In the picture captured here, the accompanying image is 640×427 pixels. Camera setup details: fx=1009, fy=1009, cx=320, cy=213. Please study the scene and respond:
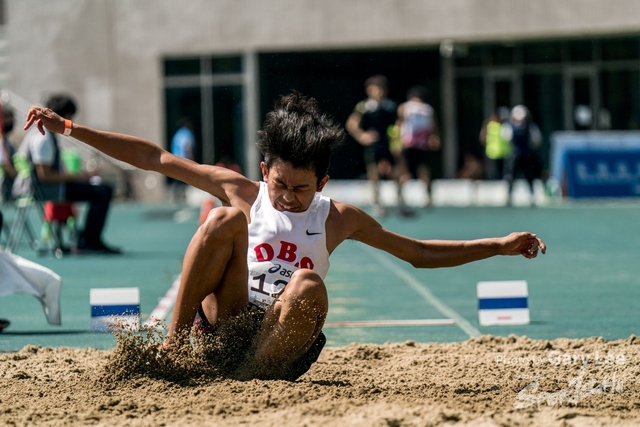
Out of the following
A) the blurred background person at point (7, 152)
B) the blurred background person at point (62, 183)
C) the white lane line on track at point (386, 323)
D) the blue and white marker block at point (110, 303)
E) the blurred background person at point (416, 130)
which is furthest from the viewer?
the blurred background person at point (416, 130)

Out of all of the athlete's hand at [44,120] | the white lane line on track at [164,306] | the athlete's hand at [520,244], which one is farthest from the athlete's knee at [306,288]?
the white lane line on track at [164,306]

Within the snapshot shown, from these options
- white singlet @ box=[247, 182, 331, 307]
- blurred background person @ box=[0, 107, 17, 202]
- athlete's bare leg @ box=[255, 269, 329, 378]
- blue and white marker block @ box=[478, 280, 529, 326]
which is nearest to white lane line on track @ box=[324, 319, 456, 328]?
blue and white marker block @ box=[478, 280, 529, 326]

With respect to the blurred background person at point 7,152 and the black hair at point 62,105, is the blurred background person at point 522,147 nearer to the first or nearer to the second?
the blurred background person at point 7,152

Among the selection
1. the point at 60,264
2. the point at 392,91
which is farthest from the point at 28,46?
the point at 60,264

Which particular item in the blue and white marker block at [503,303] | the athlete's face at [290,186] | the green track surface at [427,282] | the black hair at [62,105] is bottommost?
the green track surface at [427,282]

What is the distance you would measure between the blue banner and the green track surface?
3566mm

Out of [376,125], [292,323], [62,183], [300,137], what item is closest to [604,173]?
[376,125]

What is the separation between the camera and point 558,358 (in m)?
5.77

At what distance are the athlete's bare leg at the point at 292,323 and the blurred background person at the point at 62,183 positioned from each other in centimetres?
770

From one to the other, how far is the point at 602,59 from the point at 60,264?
2005 centimetres

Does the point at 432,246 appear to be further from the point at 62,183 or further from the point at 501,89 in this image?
the point at 501,89

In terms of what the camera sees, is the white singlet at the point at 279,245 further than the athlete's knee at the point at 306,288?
Yes

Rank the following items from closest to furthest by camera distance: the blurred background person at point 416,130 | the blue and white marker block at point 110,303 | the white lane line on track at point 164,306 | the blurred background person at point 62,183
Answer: the blue and white marker block at point 110,303 → the white lane line on track at point 164,306 → the blurred background person at point 62,183 → the blurred background person at point 416,130

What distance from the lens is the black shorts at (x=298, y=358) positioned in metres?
4.82
